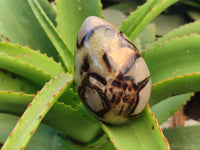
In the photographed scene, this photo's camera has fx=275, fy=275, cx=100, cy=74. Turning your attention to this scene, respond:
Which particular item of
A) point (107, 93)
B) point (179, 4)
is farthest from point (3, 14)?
point (179, 4)

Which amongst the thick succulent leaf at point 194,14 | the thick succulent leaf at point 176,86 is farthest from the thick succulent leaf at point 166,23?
the thick succulent leaf at point 176,86

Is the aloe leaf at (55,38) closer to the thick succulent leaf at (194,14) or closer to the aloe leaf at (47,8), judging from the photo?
the aloe leaf at (47,8)

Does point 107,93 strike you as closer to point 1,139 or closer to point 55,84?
point 55,84

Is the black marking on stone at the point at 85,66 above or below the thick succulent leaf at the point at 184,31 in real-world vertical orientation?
above

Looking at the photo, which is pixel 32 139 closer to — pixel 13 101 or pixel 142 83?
pixel 13 101

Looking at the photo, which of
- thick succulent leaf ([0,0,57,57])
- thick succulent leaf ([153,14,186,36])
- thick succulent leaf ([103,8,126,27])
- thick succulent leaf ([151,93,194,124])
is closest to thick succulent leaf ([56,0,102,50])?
thick succulent leaf ([0,0,57,57])

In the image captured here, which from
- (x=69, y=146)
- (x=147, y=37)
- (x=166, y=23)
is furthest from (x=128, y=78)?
(x=166, y=23)
